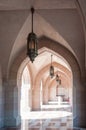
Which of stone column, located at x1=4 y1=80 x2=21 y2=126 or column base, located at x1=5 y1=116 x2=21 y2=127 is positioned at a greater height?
stone column, located at x1=4 y1=80 x2=21 y2=126

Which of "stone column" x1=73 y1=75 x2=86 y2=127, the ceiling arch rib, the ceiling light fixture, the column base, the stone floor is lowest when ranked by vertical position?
the stone floor

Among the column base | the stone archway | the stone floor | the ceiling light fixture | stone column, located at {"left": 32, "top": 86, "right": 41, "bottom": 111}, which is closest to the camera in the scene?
the ceiling light fixture

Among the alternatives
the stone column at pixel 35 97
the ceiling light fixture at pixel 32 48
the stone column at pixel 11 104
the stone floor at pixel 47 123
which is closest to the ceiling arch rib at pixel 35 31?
the stone column at pixel 11 104

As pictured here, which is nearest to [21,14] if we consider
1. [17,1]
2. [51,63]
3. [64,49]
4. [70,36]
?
[17,1]

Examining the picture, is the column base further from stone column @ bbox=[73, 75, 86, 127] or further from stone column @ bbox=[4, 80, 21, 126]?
stone column @ bbox=[73, 75, 86, 127]

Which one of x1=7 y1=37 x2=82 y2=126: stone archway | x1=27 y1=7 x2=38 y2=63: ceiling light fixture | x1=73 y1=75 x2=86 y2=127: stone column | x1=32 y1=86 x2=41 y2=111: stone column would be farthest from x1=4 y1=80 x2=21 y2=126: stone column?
x1=32 y1=86 x2=41 y2=111: stone column

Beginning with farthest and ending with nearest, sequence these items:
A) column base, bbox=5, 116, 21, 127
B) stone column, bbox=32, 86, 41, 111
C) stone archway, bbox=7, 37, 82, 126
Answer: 1. stone column, bbox=32, 86, 41, 111
2. column base, bbox=5, 116, 21, 127
3. stone archway, bbox=7, 37, 82, 126

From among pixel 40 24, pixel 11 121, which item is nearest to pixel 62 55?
pixel 40 24

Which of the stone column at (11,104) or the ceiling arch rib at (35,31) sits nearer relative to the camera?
the ceiling arch rib at (35,31)

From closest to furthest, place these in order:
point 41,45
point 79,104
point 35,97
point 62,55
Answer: point 79,104
point 62,55
point 41,45
point 35,97

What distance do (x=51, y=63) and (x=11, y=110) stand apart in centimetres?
708

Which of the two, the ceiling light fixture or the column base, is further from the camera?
the column base

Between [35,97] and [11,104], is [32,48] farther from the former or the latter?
[35,97]

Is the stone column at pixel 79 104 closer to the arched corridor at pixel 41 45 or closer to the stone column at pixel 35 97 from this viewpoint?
the arched corridor at pixel 41 45
